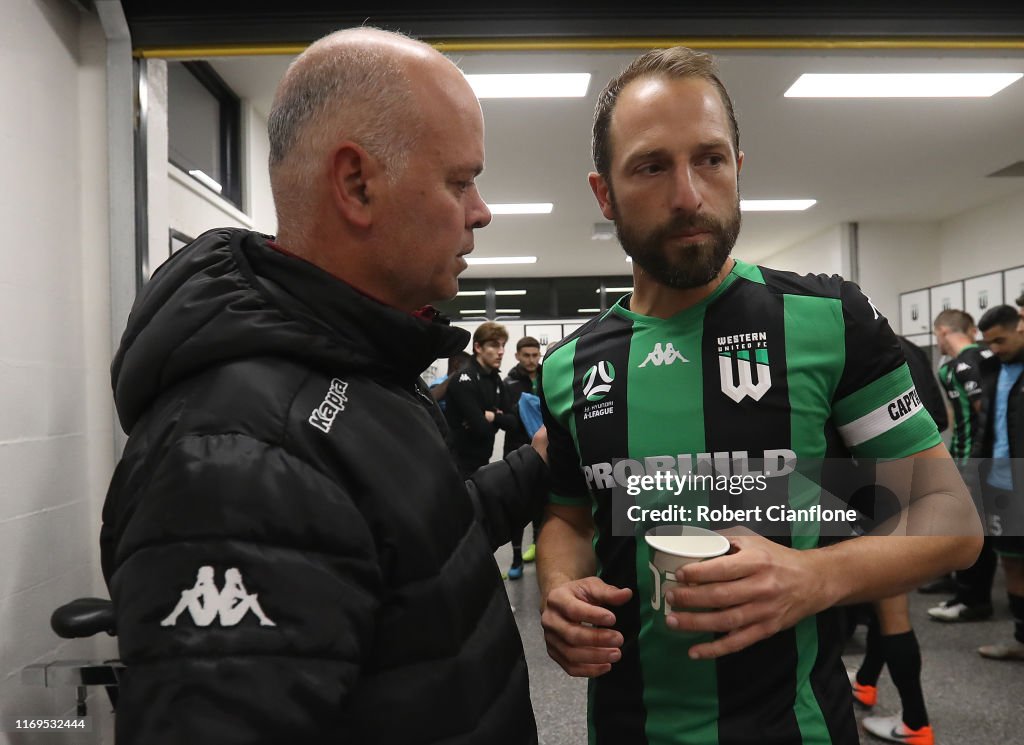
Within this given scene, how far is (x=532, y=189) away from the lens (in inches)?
244

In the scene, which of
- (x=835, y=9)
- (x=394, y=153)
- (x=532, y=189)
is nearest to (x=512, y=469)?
(x=394, y=153)

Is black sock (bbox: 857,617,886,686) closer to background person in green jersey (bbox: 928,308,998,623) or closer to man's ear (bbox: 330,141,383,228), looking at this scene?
background person in green jersey (bbox: 928,308,998,623)

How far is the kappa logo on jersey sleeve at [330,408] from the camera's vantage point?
0.58 metres

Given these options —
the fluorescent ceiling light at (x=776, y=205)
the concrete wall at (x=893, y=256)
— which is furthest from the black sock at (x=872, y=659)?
the concrete wall at (x=893, y=256)

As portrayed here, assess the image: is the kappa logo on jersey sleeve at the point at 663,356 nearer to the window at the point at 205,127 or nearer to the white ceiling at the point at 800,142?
the white ceiling at the point at 800,142

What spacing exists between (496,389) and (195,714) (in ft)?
14.8

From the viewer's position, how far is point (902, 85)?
419 cm

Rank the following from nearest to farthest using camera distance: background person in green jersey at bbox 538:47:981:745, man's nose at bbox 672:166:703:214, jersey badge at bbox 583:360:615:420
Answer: background person in green jersey at bbox 538:47:981:745, man's nose at bbox 672:166:703:214, jersey badge at bbox 583:360:615:420

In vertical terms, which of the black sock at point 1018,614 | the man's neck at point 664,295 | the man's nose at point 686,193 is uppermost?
the man's nose at point 686,193

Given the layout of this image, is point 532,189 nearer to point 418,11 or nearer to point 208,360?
point 418,11

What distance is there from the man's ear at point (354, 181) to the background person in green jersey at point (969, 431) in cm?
387

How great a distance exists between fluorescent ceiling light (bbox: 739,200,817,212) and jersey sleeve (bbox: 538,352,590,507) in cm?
652

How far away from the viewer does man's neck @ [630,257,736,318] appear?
3.42 ft

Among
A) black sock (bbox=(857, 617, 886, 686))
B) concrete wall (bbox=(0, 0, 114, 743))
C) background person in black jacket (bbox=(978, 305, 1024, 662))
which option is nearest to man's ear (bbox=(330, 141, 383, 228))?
concrete wall (bbox=(0, 0, 114, 743))
